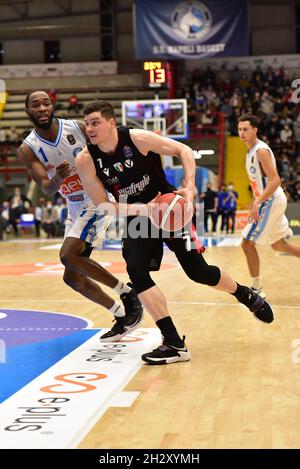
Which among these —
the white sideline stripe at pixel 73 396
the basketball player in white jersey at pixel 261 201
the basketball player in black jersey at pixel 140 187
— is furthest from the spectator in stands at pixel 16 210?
the basketball player in black jersey at pixel 140 187

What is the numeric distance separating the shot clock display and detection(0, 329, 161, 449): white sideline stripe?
17221mm

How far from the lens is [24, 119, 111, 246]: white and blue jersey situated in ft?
19.9

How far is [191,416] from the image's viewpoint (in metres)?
3.83

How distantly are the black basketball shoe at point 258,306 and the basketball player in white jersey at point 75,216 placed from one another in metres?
0.94

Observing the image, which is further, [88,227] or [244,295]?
[88,227]

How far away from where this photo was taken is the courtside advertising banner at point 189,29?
993 inches

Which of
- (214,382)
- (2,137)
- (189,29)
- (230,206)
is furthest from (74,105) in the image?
(214,382)

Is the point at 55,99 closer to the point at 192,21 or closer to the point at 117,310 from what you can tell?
the point at 192,21

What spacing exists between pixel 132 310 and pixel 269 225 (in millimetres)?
2471

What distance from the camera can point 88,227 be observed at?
602cm

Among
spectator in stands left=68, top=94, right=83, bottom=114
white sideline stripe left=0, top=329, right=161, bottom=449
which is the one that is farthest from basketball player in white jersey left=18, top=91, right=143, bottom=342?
spectator in stands left=68, top=94, right=83, bottom=114

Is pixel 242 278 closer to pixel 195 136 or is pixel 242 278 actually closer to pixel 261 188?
pixel 261 188

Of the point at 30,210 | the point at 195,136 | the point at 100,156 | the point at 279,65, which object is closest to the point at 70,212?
the point at 100,156

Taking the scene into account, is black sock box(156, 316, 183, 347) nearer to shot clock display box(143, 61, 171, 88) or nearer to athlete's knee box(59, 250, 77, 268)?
Answer: athlete's knee box(59, 250, 77, 268)
